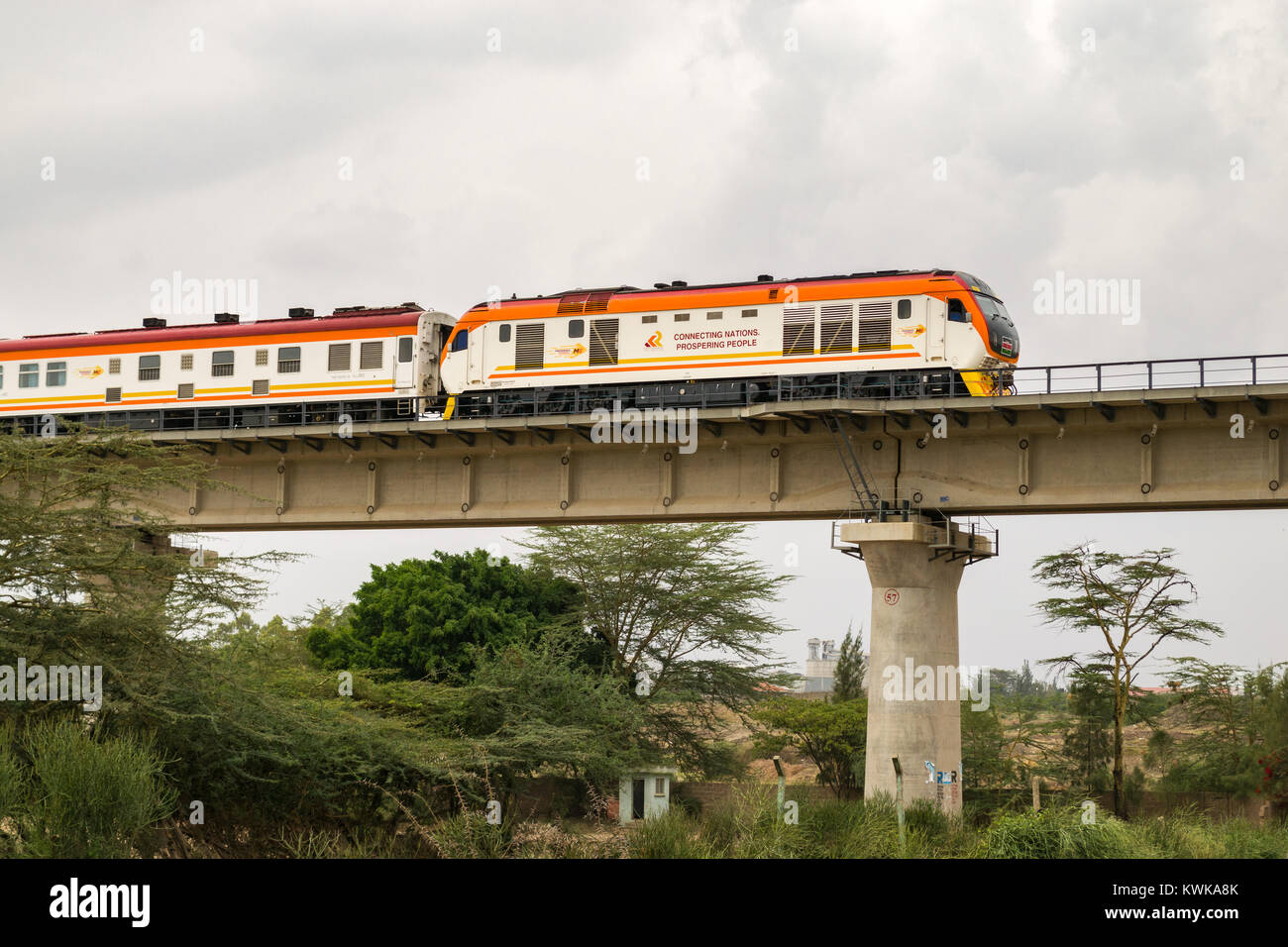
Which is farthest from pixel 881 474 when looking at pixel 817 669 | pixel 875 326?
pixel 817 669

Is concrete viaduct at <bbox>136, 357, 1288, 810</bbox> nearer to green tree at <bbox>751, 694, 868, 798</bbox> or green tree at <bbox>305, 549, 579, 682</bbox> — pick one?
green tree at <bbox>305, 549, 579, 682</bbox>

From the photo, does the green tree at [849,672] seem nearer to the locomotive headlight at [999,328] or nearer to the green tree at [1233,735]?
the green tree at [1233,735]

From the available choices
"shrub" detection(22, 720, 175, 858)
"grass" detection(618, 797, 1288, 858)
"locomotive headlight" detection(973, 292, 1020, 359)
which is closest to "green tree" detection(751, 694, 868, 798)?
"locomotive headlight" detection(973, 292, 1020, 359)

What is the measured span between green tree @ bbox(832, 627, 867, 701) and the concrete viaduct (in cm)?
2886

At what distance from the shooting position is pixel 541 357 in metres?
38.5

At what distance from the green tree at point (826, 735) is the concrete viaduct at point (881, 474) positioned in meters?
19.6

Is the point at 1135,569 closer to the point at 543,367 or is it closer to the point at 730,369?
the point at 730,369

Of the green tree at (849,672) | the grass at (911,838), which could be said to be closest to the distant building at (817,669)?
the green tree at (849,672)

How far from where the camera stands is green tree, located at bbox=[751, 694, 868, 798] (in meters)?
52.8

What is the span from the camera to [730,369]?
35.9 meters

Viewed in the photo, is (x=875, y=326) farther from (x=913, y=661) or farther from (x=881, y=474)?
(x=913, y=661)

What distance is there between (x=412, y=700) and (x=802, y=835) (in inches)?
580

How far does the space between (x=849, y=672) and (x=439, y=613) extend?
71.2 ft
